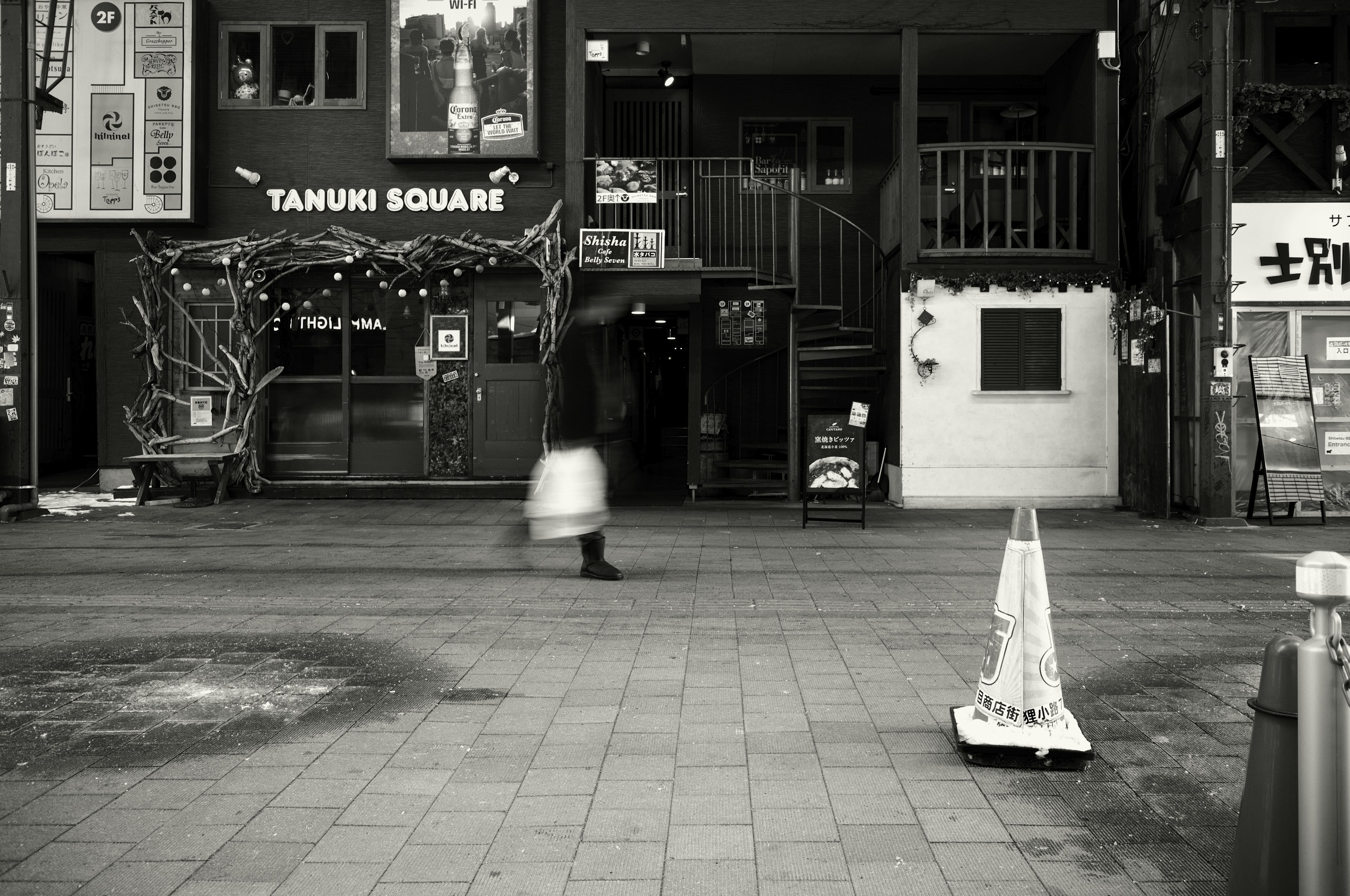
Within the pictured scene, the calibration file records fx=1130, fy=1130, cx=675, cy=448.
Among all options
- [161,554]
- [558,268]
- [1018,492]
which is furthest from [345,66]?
[1018,492]

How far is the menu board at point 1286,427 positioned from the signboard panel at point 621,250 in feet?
23.9

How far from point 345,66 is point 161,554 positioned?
8092mm

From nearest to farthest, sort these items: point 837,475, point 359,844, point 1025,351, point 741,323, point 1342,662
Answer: point 1342,662
point 359,844
point 837,475
point 1025,351
point 741,323

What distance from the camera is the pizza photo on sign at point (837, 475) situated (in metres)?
12.5

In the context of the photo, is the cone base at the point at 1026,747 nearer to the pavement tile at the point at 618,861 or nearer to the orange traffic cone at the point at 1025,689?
the orange traffic cone at the point at 1025,689

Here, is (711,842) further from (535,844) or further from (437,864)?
(437,864)

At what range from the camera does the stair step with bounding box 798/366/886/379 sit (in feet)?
47.6

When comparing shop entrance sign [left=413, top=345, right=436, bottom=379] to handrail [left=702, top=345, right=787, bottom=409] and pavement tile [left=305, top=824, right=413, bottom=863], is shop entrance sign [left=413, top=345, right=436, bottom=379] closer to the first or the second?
handrail [left=702, top=345, right=787, bottom=409]

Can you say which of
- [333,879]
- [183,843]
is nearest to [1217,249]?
[333,879]

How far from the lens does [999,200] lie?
50.1ft

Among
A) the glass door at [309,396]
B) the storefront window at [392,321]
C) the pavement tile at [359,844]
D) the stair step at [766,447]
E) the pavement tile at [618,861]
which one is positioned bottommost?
the pavement tile at [618,861]

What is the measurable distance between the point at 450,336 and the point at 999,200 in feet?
25.2

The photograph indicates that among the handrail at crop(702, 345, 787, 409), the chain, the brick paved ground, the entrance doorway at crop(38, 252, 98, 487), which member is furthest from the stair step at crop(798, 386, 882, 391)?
the entrance doorway at crop(38, 252, 98, 487)

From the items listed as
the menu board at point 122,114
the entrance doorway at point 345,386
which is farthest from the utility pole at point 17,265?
the entrance doorway at point 345,386
